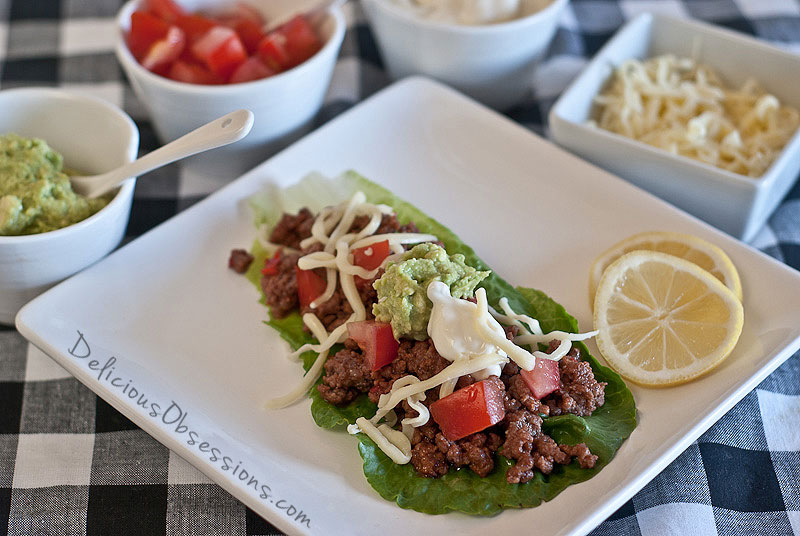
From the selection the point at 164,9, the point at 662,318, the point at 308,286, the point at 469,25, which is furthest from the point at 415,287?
the point at 164,9

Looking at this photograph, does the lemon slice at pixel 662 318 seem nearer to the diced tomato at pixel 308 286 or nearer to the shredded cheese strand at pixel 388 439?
the shredded cheese strand at pixel 388 439

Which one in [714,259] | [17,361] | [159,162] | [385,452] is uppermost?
[159,162]

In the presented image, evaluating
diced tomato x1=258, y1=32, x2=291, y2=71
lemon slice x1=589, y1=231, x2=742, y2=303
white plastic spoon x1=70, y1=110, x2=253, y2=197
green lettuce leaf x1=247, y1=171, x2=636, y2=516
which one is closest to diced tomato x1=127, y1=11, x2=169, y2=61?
diced tomato x1=258, y1=32, x2=291, y2=71

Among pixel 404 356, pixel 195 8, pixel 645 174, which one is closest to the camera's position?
pixel 404 356

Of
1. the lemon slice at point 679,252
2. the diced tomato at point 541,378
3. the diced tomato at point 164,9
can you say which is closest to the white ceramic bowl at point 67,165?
the diced tomato at point 164,9

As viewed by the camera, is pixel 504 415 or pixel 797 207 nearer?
pixel 504 415

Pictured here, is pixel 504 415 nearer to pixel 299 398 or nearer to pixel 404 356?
pixel 404 356

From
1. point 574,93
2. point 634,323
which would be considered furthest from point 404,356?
point 574,93
